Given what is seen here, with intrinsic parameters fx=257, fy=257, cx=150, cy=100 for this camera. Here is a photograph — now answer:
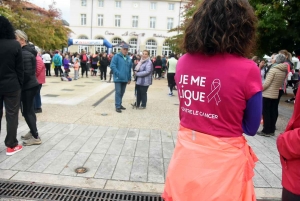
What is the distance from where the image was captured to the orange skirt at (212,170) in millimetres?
1408

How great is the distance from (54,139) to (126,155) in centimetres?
150

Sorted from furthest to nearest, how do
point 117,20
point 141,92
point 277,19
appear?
point 117,20 → point 277,19 → point 141,92

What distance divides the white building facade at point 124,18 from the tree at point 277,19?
1648 inches

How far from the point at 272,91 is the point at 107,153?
3.68 m

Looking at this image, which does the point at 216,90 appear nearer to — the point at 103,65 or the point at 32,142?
the point at 32,142

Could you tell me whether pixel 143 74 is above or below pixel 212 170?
above

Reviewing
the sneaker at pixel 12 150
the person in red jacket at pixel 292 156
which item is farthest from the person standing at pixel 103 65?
the person in red jacket at pixel 292 156

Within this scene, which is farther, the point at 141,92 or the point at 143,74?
the point at 141,92

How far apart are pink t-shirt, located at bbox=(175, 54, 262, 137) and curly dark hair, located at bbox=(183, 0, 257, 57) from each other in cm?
6

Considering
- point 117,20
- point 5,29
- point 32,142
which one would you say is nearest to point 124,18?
point 117,20

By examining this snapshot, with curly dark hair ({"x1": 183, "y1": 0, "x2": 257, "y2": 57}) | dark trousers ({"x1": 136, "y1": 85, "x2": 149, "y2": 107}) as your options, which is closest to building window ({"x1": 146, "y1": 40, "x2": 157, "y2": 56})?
dark trousers ({"x1": 136, "y1": 85, "x2": 149, "y2": 107})

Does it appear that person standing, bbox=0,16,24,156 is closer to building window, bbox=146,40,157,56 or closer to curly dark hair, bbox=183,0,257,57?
curly dark hair, bbox=183,0,257,57

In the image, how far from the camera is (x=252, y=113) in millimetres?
1495

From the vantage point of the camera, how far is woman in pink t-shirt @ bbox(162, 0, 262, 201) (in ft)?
4.64
